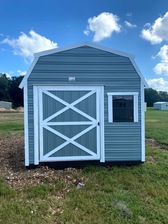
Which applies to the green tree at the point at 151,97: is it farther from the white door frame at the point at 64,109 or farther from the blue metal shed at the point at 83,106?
the white door frame at the point at 64,109

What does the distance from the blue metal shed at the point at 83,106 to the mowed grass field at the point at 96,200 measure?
0.73 metres

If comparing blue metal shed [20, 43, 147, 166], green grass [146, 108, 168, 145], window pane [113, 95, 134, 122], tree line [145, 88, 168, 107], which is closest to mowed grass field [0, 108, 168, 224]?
blue metal shed [20, 43, 147, 166]

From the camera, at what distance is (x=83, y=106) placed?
586cm

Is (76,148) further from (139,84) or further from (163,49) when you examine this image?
(163,49)

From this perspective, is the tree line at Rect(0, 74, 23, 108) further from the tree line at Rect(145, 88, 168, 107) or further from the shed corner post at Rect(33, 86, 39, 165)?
the shed corner post at Rect(33, 86, 39, 165)

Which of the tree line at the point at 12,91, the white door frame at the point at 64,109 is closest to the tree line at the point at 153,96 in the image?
the tree line at the point at 12,91

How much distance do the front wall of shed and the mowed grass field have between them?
746 millimetres

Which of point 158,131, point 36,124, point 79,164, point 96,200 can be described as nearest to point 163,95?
point 158,131

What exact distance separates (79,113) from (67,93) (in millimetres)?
595

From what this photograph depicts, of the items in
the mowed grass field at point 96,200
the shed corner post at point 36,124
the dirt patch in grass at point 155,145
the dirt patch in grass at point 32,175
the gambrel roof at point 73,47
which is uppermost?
the gambrel roof at point 73,47

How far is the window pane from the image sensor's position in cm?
591

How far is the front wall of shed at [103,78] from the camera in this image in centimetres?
573

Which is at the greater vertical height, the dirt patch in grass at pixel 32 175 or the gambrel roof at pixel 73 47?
the gambrel roof at pixel 73 47

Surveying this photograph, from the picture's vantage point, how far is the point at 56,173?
5375 millimetres
